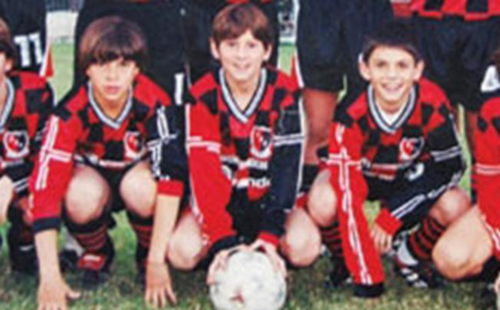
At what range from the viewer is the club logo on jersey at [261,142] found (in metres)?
3.79

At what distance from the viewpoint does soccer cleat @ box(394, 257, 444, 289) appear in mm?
3836

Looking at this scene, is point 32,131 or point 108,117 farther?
point 32,131

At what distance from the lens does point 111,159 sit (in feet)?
12.7

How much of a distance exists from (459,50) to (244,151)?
1144mm

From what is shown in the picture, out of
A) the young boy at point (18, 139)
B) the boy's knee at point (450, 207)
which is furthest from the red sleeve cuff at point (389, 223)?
the young boy at point (18, 139)

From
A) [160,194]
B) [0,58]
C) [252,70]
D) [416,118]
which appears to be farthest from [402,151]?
[0,58]

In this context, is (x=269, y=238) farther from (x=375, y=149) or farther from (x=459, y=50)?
(x=459, y=50)

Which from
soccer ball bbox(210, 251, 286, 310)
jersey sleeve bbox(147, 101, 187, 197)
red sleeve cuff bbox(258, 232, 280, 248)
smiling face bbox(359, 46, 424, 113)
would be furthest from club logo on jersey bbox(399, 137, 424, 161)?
jersey sleeve bbox(147, 101, 187, 197)

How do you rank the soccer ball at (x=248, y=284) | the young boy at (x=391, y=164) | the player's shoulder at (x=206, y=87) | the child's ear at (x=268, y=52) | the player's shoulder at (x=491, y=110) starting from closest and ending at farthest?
the soccer ball at (x=248, y=284), the player's shoulder at (x=491, y=110), the young boy at (x=391, y=164), the player's shoulder at (x=206, y=87), the child's ear at (x=268, y=52)

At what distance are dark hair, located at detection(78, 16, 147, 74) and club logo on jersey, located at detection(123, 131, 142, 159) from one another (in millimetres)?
261

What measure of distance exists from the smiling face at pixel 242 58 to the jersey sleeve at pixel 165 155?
0.28 meters

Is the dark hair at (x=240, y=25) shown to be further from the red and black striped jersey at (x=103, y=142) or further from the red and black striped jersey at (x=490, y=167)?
the red and black striped jersey at (x=490, y=167)

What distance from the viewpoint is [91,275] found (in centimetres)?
386

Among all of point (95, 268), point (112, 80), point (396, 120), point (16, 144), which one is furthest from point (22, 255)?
point (396, 120)
